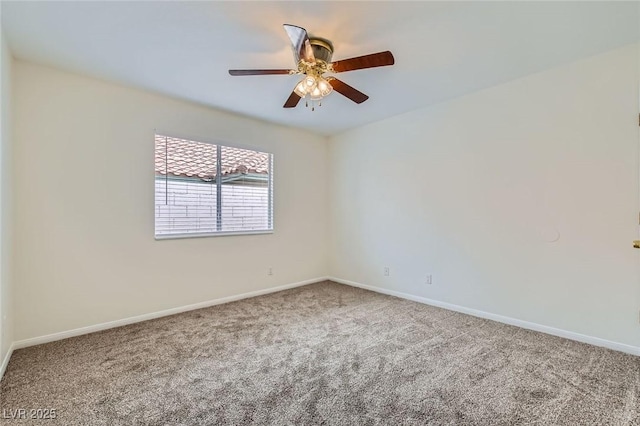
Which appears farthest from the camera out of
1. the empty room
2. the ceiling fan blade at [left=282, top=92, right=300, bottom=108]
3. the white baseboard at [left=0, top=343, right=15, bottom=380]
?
the ceiling fan blade at [left=282, top=92, right=300, bottom=108]

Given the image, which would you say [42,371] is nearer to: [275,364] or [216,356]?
[216,356]

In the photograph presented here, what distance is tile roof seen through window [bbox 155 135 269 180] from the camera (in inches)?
133

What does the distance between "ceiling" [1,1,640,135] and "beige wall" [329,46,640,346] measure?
327 mm

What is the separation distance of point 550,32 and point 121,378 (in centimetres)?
402

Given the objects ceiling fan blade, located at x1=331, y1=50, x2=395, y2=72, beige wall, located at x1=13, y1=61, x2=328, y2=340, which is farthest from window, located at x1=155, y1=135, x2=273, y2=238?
ceiling fan blade, located at x1=331, y1=50, x2=395, y2=72

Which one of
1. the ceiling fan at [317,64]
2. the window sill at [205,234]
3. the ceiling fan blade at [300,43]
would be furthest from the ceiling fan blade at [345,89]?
the window sill at [205,234]

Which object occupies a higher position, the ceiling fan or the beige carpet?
the ceiling fan

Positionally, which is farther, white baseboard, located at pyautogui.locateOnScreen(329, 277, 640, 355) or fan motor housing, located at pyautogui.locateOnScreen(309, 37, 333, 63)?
white baseboard, located at pyautogui.locateOnScreen(329, 277, 640, 355)

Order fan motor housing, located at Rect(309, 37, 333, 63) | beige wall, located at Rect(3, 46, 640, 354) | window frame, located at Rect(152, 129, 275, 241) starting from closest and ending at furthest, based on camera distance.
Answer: fan motor housing, located at Rect(309, 37, 333, 63) < beige wall, located at Rect(3, 46, 640, 354) < window frame, located at Rect(152, 129, 275, 241)

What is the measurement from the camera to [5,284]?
2244 millimetres

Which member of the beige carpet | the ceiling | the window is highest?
the ceiling

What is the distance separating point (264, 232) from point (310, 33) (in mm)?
2747

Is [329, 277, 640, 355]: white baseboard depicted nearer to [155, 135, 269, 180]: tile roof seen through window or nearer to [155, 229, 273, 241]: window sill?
[155, 229, 273, 241]: window sill

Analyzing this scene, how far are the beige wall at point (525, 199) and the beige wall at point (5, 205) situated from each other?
12.6ft
